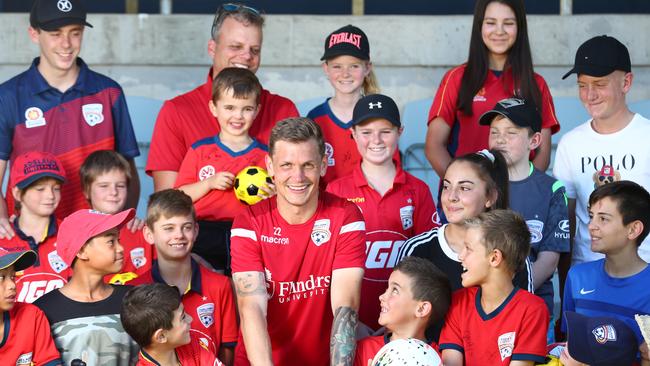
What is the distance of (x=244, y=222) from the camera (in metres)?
5.77

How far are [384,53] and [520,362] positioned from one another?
384 cm

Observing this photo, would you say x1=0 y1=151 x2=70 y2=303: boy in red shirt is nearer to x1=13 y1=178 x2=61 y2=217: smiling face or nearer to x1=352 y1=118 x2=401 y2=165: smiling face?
x1=13 y1=178 x2=61 y2=217: smiling face

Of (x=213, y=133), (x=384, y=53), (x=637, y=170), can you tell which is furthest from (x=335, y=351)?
(x=384, y=53)

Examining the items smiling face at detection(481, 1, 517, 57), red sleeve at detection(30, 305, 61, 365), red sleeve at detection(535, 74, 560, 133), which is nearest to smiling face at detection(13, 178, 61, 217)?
red sleeve at detection(30, 305, 61, 365)

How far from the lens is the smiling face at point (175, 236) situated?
19.7 ft

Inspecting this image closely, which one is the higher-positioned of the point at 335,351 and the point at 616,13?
the point at 616,13

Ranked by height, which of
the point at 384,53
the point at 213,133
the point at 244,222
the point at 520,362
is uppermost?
the point at 384,53

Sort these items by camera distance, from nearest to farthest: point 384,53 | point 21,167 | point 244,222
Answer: point 244,222
point 21,167
point 384,53

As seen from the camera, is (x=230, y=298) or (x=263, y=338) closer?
(x=263, y=338)

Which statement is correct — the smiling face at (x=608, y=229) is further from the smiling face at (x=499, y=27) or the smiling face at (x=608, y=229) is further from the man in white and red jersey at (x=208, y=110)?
the man in white and red jersey at (x=208, y=110)

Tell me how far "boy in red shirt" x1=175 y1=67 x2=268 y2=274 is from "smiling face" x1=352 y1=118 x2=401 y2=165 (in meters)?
0.55

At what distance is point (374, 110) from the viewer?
643cm

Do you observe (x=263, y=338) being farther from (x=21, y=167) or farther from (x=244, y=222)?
(x=21, y=167)

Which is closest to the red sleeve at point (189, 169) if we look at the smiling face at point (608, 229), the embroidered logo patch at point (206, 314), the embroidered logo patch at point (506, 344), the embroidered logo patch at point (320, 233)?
the embroidered logo patch at point (206, 314)
